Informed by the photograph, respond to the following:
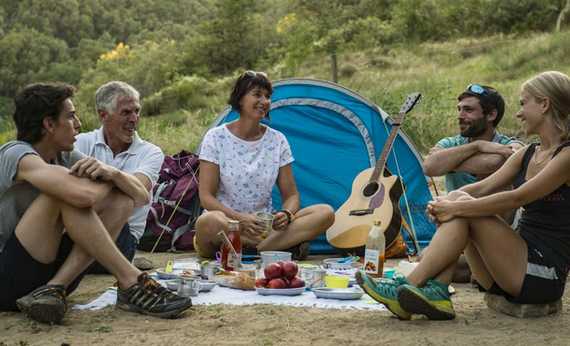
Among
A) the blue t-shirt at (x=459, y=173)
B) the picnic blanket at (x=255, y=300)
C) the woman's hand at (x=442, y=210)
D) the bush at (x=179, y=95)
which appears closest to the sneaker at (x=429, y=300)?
the woman's hand at (x=442, y=210)

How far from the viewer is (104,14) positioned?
4894 cm

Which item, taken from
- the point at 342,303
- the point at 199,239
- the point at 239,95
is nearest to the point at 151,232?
the point at 199,239

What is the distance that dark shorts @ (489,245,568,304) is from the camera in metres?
3.48

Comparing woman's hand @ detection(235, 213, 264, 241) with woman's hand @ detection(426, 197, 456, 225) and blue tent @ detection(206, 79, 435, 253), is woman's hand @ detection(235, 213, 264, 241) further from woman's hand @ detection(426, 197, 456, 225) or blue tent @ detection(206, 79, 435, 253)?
woman's hand @ detection(426, 197, 456, 225)

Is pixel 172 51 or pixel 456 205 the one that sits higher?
pixel 172 51

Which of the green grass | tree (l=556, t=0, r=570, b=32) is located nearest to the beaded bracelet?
the green grass

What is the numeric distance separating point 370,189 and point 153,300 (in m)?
2.43

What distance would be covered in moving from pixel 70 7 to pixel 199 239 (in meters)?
45.7

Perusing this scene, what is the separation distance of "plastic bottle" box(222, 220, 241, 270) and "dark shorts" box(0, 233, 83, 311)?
45.2 inches

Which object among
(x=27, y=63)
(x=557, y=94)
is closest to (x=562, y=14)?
(x=557, y=94)

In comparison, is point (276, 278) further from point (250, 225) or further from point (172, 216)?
point (172, 216)

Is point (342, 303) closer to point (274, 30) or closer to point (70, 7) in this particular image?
point (274, 30)

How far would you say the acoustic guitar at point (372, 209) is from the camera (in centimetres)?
559

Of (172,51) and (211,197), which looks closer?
(211,197)
